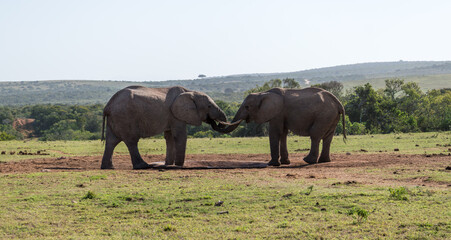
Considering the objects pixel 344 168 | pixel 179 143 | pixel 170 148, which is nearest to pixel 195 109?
pixel 179 143

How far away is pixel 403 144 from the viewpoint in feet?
83.5

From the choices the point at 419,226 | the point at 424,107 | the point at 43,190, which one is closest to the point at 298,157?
the point at 43,190

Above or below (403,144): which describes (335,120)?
above

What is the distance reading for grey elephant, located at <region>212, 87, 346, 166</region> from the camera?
1853 centimetres

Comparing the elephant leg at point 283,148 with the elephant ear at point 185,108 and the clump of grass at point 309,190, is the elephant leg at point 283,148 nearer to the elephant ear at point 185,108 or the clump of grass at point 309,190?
the elephant ear at point 185,108

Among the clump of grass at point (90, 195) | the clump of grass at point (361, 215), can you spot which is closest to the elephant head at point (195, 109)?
the clump of grass at point (90, 195)

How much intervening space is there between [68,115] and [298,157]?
40.5m

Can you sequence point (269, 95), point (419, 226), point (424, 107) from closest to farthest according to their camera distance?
point (419, 226) < point (269, 95) < point (424, 107)

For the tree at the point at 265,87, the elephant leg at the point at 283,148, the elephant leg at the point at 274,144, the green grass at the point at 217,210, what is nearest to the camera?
the green grass at the point at 217,210

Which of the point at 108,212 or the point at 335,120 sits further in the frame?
the point at 335,120

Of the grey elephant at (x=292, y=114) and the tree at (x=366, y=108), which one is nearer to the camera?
the grey elephant at (x=292, y=114)

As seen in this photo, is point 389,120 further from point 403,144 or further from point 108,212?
point 108,212

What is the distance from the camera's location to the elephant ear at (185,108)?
57.9ft

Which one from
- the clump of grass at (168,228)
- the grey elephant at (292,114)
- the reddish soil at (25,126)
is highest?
the grey elephant at (292,114)
